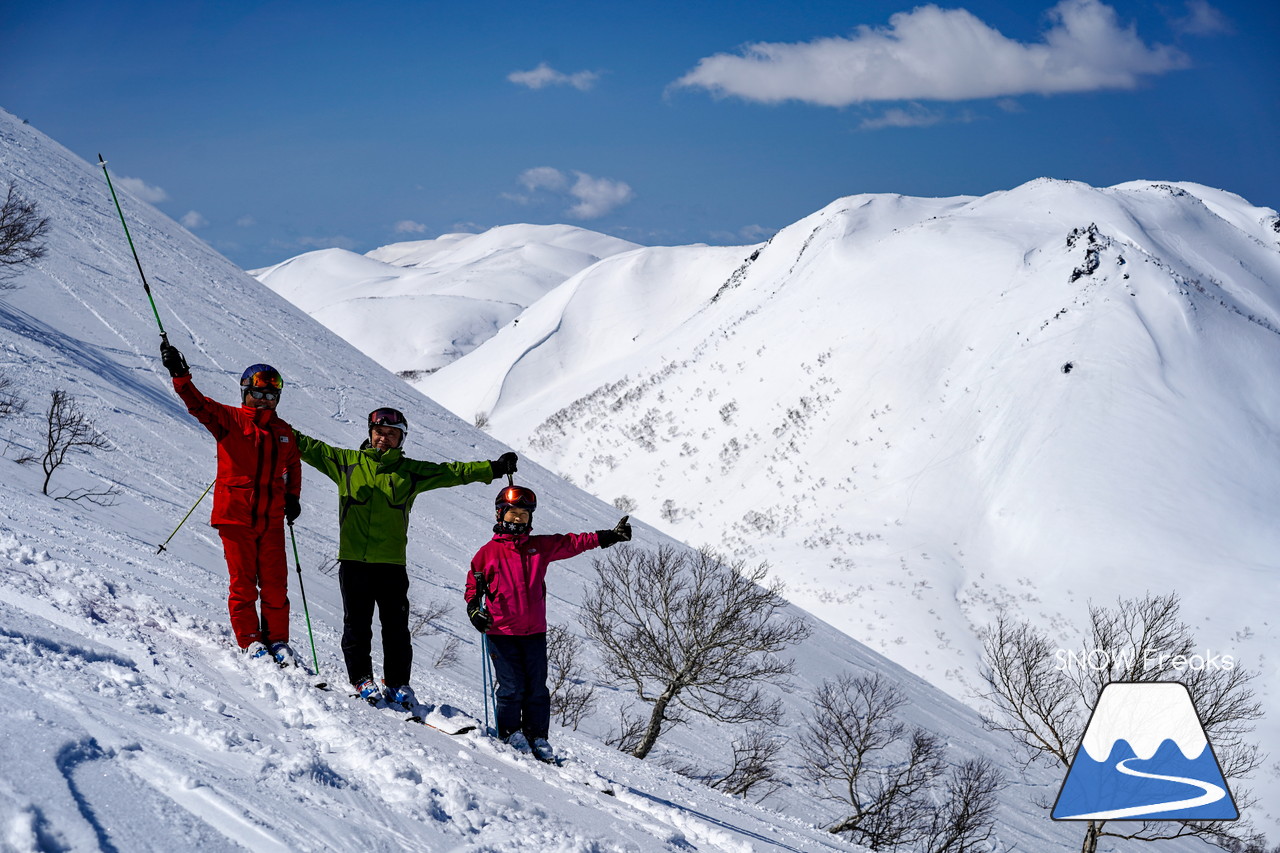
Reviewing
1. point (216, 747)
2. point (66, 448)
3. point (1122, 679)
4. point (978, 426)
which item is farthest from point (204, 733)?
point (978, 426)

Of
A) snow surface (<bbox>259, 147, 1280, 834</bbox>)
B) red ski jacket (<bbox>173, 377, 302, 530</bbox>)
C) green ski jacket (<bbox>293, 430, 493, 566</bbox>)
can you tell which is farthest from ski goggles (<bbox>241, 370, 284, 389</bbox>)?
snow surface (<bbox>259, 147, 1280, 834</bbox>)

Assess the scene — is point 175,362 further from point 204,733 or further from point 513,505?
point 204,733

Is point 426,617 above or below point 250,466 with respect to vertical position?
below

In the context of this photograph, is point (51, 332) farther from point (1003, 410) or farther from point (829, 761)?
point (1003, 410)

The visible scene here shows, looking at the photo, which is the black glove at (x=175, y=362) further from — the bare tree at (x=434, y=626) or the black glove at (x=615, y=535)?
the bare tree at (x=434, y=626)

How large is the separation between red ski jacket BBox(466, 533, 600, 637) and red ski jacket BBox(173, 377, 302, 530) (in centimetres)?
145

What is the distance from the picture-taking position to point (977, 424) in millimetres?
49344

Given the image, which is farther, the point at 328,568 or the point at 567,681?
the point at 567,681

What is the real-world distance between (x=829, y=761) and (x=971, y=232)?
56.6m

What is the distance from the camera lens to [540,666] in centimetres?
673

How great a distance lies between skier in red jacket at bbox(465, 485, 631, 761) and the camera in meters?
6.62

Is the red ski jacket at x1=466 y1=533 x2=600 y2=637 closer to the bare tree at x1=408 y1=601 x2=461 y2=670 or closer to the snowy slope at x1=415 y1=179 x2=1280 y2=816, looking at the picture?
the bare tree at x1=408 y1=601 x2=461 y2=670

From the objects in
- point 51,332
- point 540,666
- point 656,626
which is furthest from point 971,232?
point 540,666

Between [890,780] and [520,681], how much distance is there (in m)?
16.2
